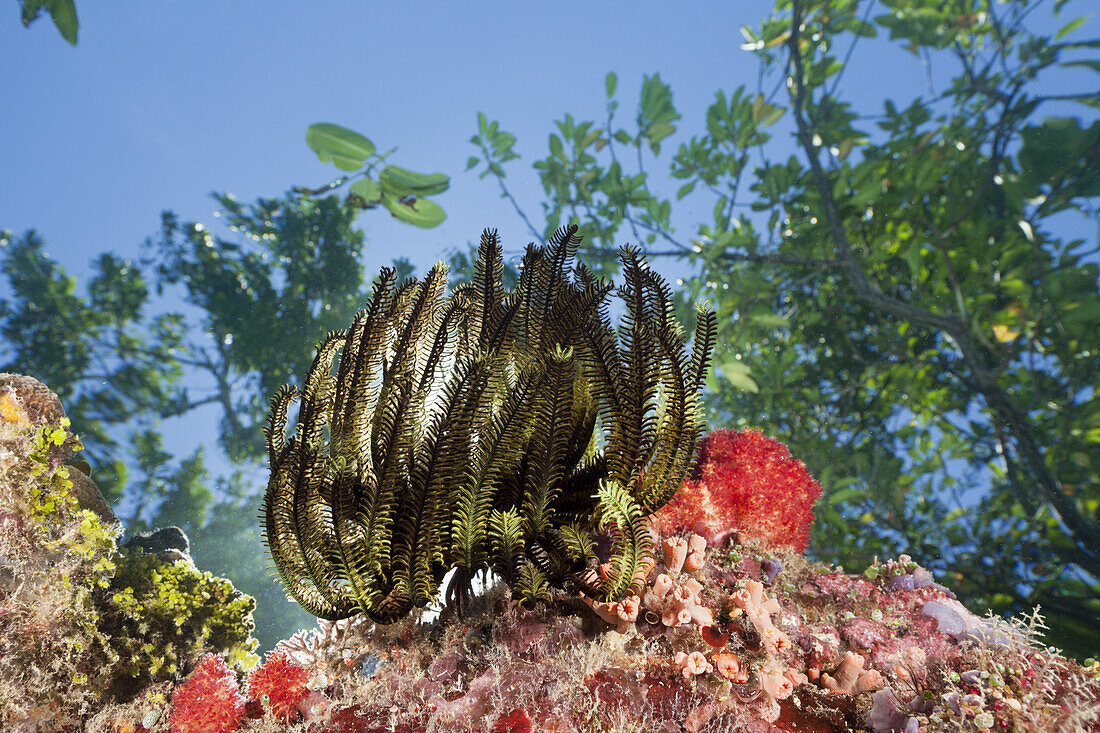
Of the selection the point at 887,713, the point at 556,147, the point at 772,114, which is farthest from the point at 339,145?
the point at 772,114

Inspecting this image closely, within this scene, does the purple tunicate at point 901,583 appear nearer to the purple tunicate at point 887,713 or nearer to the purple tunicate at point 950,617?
the purple tunicate at point 950,617

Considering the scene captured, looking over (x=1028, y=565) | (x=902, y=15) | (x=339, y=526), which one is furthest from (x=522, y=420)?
(x=902, y=15)

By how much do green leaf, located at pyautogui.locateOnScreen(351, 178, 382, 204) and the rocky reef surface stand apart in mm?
1531

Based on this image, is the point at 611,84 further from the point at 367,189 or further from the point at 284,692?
the point at 284,692

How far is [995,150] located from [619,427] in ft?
15.7

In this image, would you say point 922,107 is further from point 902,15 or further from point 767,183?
point 767,183

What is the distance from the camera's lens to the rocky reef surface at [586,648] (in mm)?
1359

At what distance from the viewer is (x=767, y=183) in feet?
15.0

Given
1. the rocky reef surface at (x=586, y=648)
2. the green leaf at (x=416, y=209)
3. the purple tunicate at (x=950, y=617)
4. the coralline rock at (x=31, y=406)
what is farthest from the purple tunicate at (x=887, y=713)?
the coralline rock at (x=31, y=406)

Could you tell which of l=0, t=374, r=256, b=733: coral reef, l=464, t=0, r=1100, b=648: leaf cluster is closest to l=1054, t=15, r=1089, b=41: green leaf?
l=464, t=0, r=1100, b=648: leaf cluster

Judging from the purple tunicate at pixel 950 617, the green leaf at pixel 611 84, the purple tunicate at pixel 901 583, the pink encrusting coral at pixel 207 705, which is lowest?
the pink encrusting coral at pixel 207 705

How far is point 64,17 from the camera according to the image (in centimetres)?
175

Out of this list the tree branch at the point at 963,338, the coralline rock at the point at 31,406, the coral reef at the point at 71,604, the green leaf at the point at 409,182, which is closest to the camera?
the coral reef at the point at 71,604

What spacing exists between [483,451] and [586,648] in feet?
2.05
